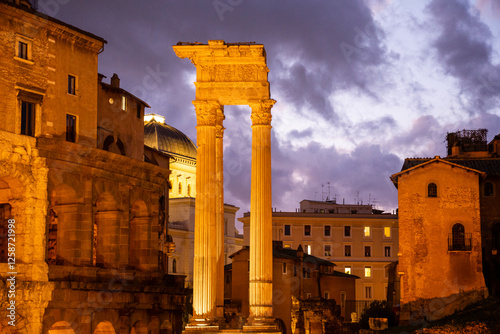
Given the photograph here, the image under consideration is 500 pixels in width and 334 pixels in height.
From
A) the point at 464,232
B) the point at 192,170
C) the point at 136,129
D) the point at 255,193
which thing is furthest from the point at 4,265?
the point at 192,170

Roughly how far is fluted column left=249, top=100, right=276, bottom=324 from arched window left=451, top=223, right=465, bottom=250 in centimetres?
2469

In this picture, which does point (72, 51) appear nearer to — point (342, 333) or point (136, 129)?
point (136, 129)

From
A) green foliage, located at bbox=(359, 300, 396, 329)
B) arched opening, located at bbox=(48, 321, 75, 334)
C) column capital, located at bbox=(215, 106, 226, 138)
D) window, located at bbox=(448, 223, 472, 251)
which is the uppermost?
column capital, located at bbox=(215, 106, 226, 138)

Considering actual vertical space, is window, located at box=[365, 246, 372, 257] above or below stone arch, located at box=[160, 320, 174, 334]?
above

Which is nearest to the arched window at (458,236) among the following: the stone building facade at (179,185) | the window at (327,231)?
the stone building facade at (179,185)

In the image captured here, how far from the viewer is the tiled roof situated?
60.2 meters

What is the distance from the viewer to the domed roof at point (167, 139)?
9494cm

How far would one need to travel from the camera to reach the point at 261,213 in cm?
3566

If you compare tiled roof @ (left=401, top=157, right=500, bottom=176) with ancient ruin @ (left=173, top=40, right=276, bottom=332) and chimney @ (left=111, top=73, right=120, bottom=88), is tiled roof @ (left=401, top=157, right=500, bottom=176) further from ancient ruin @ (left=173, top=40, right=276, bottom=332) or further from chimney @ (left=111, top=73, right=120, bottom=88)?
ancient ruin @ (left=173, top=40, right=276, bottom=332)

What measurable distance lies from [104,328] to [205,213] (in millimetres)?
9491

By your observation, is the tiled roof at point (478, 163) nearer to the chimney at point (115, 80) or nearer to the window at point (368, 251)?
the chimney at point (115, 80)

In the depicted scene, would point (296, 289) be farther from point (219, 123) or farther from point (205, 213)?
point (205, 213)

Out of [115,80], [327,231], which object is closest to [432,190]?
[115,80]

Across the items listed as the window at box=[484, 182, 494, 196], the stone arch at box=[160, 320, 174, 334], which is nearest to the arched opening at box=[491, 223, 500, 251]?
the window at box=[484, 182, 494, 196]
